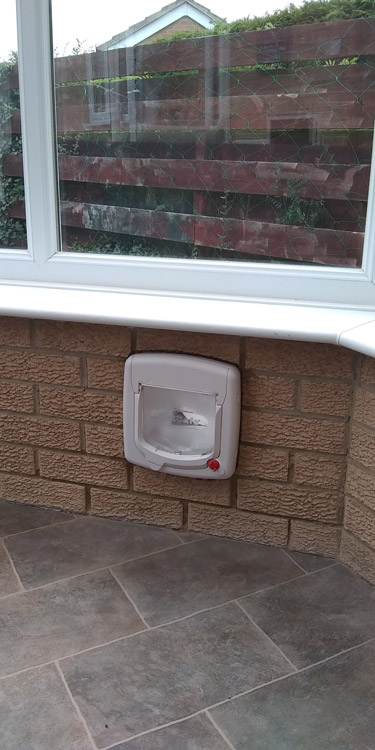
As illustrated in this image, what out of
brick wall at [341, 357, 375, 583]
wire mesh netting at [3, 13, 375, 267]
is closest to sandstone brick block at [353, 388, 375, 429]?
brick wall at [341, 357, 375, 583]

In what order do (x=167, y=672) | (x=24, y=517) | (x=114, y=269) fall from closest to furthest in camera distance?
(x=167, y=672) → (x=114, y=269) → (x=24, y=517)

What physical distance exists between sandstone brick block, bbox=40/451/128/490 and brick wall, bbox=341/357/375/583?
1.97 ft

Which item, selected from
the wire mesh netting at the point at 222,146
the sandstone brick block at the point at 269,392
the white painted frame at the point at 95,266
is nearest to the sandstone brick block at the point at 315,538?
the sandstone brick block at the point at 269,392

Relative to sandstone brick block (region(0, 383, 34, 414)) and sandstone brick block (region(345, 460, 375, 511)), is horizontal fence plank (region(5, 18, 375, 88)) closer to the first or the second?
sandstone brick block (region(0, 383, 34, 414))

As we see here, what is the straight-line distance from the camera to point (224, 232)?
1.71 meters

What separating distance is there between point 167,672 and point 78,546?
1.68 feet

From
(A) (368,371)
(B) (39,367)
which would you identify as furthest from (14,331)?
(A) (368,371)

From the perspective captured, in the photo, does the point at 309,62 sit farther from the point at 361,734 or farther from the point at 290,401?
the point at 361,734

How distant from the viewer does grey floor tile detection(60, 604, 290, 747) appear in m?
1.25

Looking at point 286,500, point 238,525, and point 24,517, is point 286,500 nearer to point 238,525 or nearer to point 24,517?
point 238,525

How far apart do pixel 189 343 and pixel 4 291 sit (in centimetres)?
54

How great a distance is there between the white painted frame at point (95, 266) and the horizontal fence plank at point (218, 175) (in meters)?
0.05

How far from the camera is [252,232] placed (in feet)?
5.53

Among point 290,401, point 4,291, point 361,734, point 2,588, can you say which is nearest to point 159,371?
point 290,401
